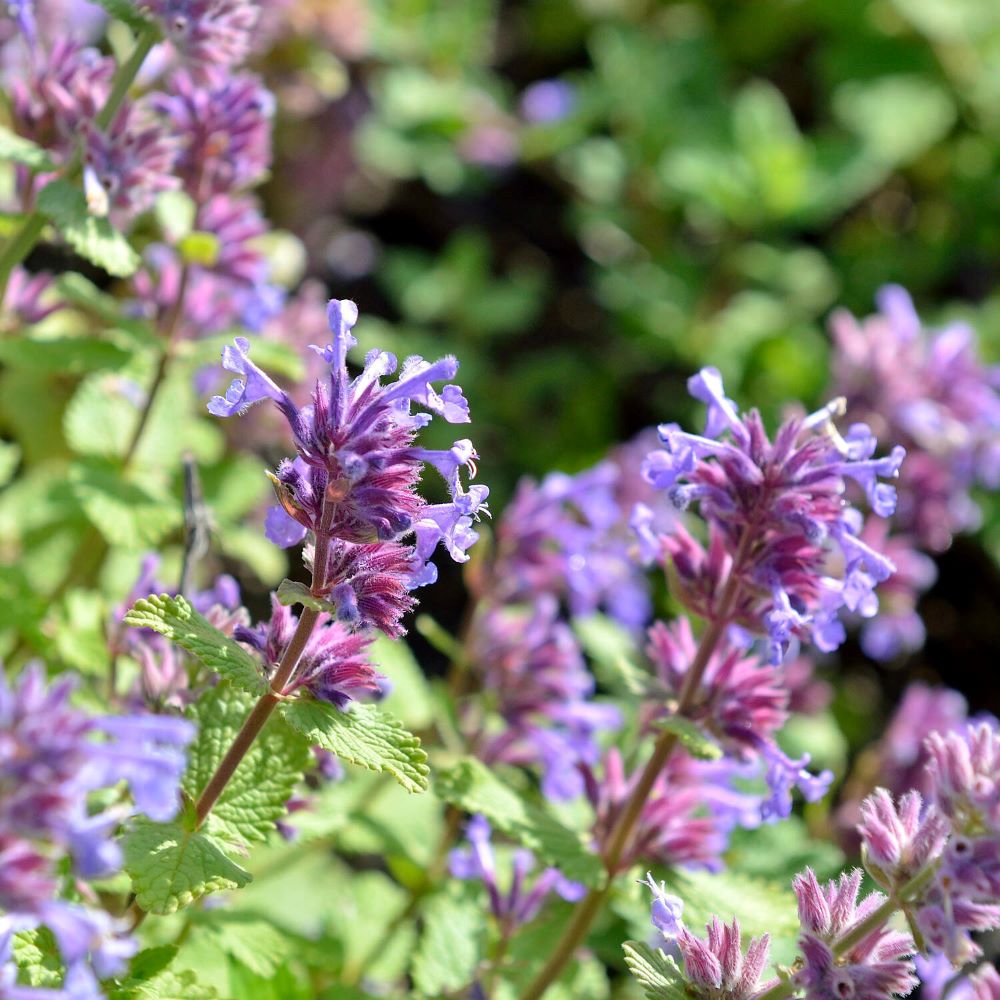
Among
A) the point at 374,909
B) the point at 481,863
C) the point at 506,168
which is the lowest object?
the point at 374,909

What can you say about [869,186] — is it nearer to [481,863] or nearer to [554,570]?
[554,570]

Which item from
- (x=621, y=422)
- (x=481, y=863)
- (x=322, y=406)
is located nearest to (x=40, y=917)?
(x=322, y=406)

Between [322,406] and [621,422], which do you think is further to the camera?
[621,422]

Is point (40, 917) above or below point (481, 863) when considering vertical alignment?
above

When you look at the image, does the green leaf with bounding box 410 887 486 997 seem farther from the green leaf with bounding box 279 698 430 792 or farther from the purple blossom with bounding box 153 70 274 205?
the purple blossom with bounding box 153 70 274 205

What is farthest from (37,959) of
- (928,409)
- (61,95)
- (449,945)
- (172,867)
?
(928,409)

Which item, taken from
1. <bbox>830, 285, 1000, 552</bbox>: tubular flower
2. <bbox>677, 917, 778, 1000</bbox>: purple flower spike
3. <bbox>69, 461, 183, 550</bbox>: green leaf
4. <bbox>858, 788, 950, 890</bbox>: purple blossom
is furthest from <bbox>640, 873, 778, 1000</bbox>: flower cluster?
<bbox>830, 285, 1000, 552</bbox>: tubular flower
